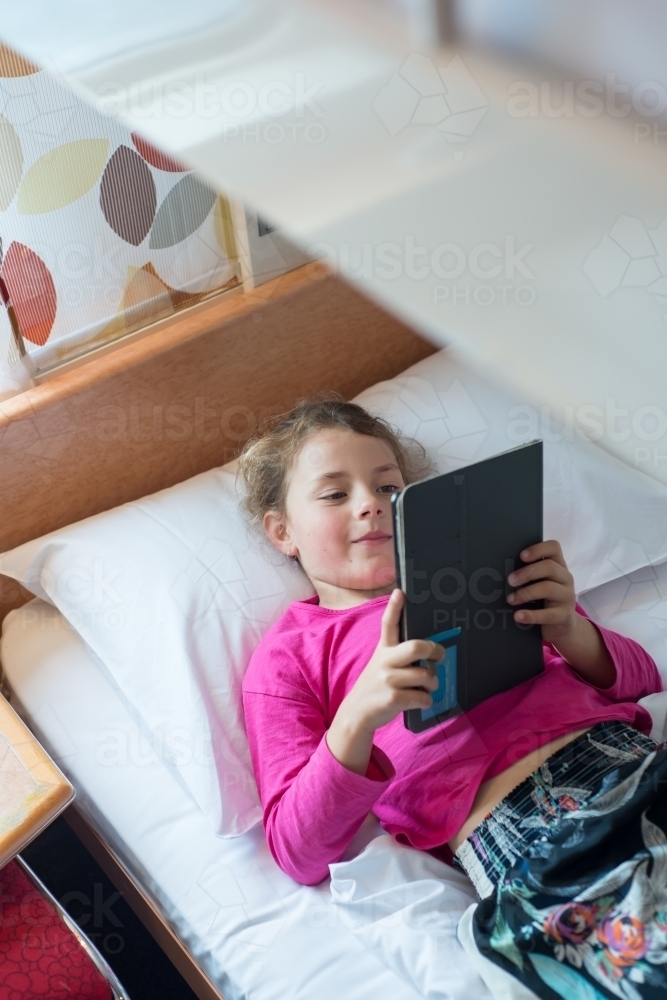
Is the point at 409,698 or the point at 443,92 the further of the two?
the point at 409,698

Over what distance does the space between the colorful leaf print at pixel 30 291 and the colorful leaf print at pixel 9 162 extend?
0.06m

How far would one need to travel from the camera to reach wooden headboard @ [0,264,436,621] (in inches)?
48.3

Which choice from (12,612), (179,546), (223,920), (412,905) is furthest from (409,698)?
(12,612)

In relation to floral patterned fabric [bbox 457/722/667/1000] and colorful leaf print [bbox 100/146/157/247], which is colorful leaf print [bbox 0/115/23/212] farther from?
floral patterned fabric [bbox 457/722/667/1000]

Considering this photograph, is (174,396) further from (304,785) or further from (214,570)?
(304,785)

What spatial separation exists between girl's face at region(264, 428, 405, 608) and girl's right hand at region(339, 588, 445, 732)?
0.23m

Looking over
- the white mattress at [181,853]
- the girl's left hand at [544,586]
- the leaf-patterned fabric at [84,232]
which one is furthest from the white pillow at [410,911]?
the leaf-patterned fabric at [84,232]

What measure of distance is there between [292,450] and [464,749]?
41 centimetres

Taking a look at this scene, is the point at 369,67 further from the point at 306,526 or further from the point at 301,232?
the point at 306,526

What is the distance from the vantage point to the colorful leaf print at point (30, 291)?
3.75 ft

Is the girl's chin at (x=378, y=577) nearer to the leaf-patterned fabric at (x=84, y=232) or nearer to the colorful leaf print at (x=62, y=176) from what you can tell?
the leaf-patterned fabric at (x=84, y=232)

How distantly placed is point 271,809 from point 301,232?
2.92ft

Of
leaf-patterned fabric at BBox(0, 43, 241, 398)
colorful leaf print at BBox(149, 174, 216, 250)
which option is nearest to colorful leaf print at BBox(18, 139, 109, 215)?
leaf-patterned fabric at BBox(0, 43, 241, 398)

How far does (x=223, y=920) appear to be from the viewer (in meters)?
0.94
